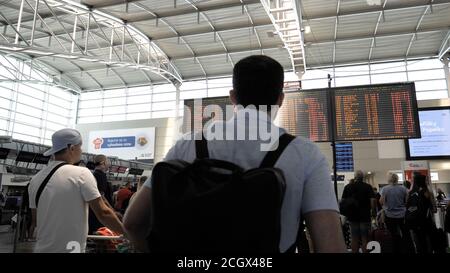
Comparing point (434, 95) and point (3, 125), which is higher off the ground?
point (434, 95)

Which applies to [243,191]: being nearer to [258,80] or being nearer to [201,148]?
[201,148]

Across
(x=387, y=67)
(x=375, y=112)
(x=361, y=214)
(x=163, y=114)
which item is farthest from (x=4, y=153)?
(x=387, y=67)

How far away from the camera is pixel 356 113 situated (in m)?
6.51

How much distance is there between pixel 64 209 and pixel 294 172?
5.32 ft

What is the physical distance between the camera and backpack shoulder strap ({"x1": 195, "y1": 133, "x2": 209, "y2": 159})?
1069 mm

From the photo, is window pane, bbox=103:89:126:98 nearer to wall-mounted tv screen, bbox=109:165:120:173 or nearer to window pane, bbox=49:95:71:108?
window pane, bbox=49:95:71:108

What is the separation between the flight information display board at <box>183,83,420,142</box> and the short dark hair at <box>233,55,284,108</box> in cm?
527

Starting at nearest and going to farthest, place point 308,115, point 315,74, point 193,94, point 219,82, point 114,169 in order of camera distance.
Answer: point 308,115, point 114,169, point 315,74, point 219,82, point 193,94

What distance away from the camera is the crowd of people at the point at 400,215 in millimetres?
5684

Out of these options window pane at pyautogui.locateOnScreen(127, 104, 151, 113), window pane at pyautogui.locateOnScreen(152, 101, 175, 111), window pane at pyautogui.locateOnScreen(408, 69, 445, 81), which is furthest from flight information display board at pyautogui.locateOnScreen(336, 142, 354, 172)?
window pane at pyautogui.locateOnScreen(127, 104, 151, 113)

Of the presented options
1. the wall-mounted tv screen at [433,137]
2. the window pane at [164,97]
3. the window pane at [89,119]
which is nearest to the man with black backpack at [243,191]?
the wall-mounted tv screen at [433,137]
